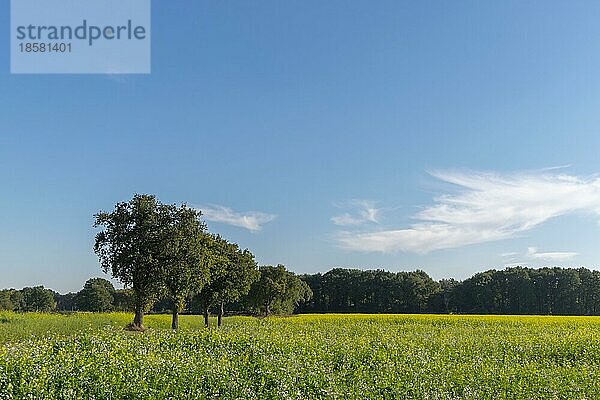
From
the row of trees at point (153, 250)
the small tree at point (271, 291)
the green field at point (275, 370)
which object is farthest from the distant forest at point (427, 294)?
the green field at point (275, 370)

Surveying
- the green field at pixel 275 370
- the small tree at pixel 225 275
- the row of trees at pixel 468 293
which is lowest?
the row of trees at pixel 468 293

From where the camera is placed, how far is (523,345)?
22.8 meters

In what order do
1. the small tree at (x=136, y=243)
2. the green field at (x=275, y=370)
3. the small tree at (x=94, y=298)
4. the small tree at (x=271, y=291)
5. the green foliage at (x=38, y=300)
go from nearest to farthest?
the green field at (x=275, y=370) < the small tree at (x=136, y=243) < the small tree at (x=271, y=291) < the small tree at (x=94, y=298) < the green foliage at (x=38, y=300)

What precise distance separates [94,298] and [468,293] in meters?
68.7

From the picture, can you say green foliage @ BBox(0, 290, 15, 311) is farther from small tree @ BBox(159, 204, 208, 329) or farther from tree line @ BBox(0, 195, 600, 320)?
small tree @ BBox(159, 204, 208, 329)

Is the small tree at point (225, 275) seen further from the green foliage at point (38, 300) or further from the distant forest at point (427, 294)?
the green foliage at point (38, 300)

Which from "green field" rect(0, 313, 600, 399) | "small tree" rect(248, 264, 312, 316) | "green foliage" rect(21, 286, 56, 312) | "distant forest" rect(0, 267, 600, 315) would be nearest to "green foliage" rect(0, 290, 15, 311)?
"distant forest" rect(0, 267, 600, 315)

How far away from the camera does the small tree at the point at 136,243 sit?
107 feet

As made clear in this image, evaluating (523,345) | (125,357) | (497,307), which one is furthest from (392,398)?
(497,307)

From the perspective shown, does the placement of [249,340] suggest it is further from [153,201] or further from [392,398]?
[153,201]

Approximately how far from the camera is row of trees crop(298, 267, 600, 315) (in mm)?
90188

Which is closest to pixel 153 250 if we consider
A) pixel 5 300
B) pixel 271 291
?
pixel 271 291

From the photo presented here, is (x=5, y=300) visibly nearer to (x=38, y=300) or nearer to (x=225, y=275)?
(x=38, y=300)

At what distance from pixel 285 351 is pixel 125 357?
550 centimetres
